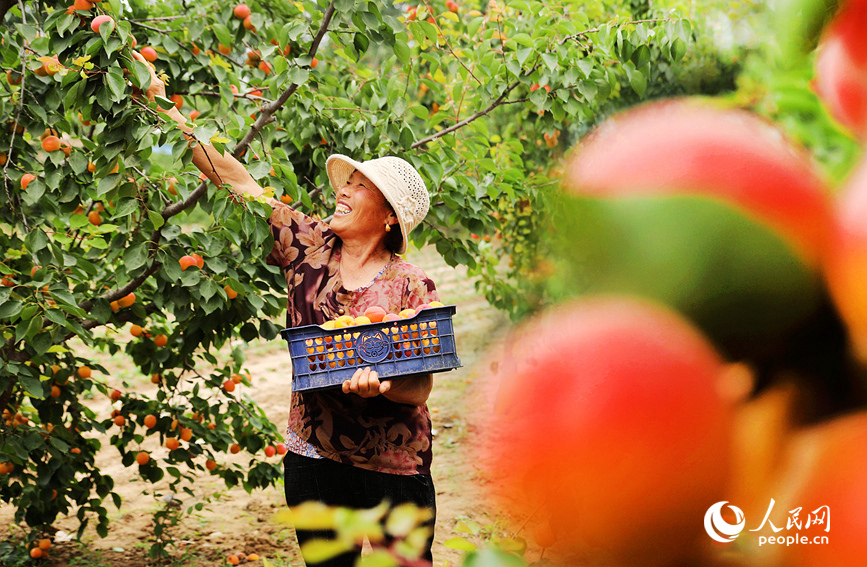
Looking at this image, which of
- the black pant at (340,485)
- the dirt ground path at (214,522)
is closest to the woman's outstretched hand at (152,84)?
the black pant at (340,485)

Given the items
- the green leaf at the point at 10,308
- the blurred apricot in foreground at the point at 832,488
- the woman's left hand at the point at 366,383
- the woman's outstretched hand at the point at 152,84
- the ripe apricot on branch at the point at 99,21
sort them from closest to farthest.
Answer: the blurred apricot in foreground at the point at 832,488 < the woman's left hand at the point at 366,383 < the ripe apricot on branch at the point at 99,21 < the woman's outstretched hand at the point at 152,84 < the green leaf at the point at 10,308

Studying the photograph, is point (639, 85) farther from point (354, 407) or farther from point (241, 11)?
point (241, 11)

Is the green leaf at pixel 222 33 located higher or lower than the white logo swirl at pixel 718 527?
higher

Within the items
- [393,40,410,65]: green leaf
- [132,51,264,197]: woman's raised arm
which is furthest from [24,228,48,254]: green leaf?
[393,40,410,65]: green leaf

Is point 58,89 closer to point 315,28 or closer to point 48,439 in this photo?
point 315,28

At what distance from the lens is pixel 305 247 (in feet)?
6.60

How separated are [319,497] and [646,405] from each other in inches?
70.8

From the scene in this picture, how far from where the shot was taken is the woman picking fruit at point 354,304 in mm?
1853

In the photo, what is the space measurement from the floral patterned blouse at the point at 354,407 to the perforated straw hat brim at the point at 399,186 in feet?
0.48

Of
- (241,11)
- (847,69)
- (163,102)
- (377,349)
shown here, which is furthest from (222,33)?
(847,69)

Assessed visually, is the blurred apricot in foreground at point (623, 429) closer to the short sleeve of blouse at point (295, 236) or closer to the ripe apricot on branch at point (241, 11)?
the short sleeve of blouse at point (295, 236)

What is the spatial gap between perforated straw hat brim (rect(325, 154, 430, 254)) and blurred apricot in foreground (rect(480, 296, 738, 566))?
166cm

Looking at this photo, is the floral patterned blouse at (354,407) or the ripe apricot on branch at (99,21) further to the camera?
the floral patterned blouse at (354,407)

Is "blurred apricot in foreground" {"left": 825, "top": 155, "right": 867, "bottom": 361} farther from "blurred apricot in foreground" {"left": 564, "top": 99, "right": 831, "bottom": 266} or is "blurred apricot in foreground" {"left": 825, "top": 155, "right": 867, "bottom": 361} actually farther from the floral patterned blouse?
the floral patterned blouse
